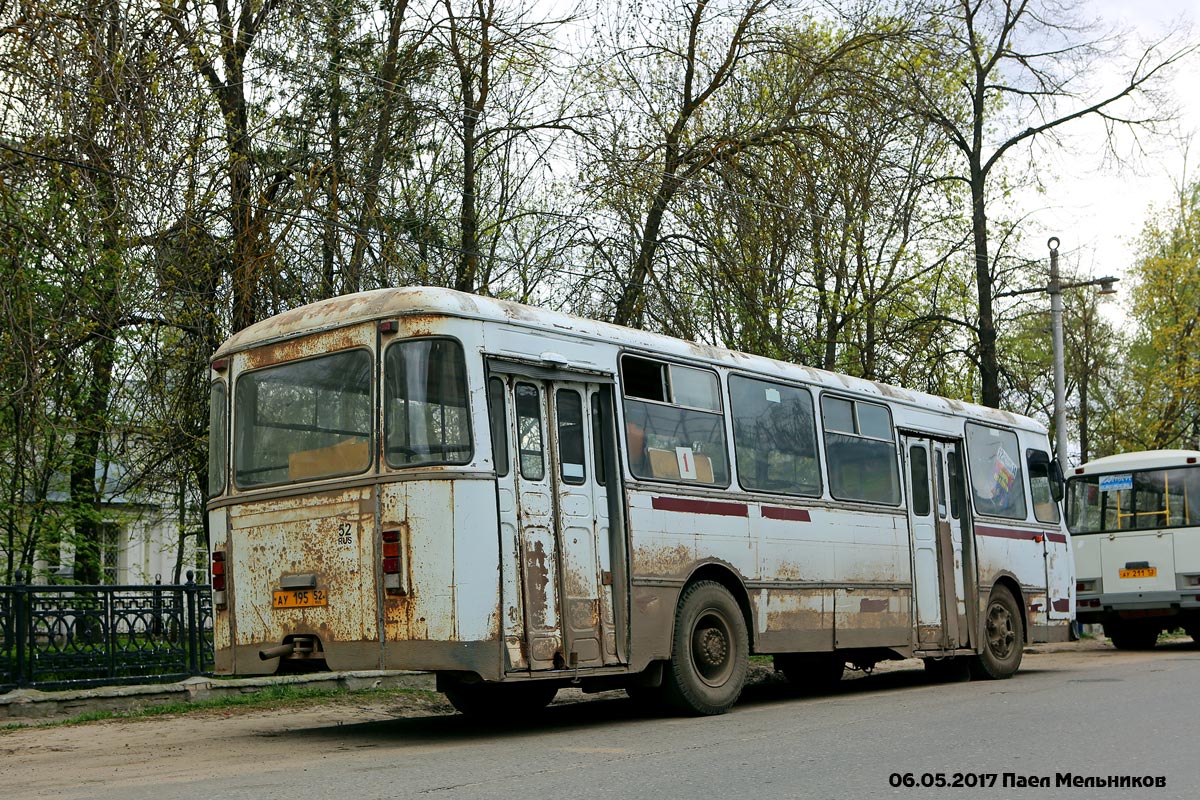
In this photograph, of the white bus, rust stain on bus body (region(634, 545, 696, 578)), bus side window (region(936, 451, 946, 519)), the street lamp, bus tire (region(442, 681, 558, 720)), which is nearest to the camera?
rust stain on bus body (region(634, 545, 696, 578))

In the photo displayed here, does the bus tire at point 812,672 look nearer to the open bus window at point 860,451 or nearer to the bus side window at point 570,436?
the open bus window at point 860,451

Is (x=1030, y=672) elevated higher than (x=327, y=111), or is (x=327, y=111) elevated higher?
(x=327, y=111)

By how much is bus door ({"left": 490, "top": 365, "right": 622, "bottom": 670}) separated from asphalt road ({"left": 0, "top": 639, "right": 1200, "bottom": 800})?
2.27ft

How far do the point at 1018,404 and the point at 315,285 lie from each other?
3205 cm

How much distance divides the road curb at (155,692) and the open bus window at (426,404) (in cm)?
255

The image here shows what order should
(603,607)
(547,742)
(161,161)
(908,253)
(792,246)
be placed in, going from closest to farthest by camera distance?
(547,742)
(603,607)
(161,161)
(792,246)
(908,253)

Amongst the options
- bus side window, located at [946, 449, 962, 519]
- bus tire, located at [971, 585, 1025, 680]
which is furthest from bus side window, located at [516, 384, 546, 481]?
bus tire, located at [971, 585, 1025, 680]

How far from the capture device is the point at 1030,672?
17.0m

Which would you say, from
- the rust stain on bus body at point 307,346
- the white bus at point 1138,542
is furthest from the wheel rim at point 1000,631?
the rust stain on bus body at point 307,346

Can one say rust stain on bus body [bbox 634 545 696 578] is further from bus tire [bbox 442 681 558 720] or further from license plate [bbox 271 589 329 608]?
license plate [bbox 271 589 329 608]

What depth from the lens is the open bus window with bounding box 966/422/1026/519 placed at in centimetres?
1564

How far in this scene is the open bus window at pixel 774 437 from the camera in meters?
12.0

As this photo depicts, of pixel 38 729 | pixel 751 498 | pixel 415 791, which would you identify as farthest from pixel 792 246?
pixel 415 791

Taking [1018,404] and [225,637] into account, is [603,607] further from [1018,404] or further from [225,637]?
[1018,404]
